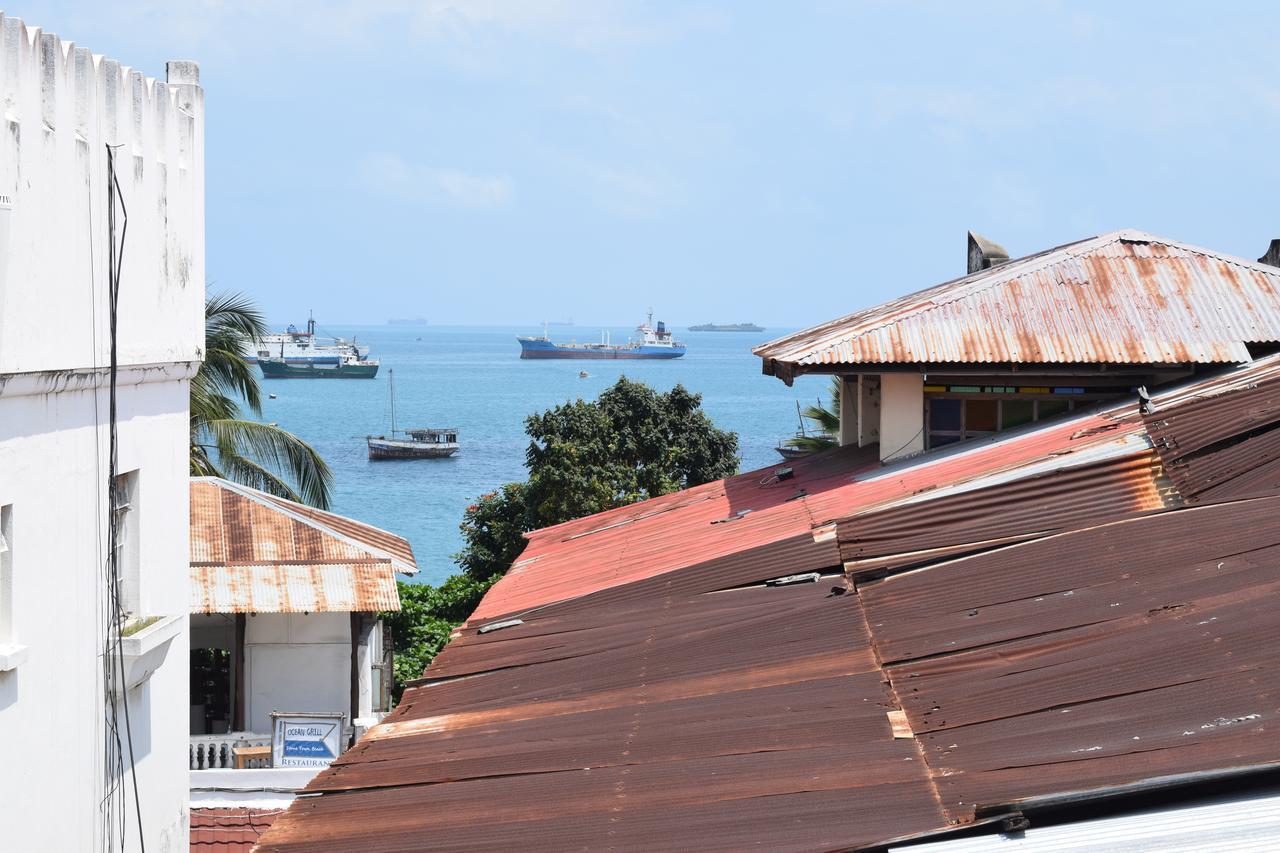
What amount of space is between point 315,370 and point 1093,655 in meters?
195

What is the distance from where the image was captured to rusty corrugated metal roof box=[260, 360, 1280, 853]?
4871 mm

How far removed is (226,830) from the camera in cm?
1406

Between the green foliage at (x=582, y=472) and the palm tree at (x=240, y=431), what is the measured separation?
347 cm

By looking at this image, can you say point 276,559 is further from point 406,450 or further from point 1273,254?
point 406,450

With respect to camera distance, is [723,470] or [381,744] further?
[723,470]

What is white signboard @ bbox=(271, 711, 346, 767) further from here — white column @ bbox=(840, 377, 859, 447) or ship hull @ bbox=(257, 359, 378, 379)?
ship hull @ bbox=(257, 359, 378, 379)

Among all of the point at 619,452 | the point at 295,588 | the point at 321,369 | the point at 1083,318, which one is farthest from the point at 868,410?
the point at 321,369

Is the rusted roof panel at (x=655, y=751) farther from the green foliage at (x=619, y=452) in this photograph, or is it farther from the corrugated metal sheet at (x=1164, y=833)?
the green foliage at (x=619, y=452)

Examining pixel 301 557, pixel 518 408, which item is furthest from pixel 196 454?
pixel 518 408

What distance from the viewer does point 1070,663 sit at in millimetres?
5512

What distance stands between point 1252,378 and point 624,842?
702 cm

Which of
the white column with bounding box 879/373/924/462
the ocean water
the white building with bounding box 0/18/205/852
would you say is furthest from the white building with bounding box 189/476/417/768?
the ocean water

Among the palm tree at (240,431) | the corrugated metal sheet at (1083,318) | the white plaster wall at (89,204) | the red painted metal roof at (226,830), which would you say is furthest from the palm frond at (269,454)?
the white plaster wall at (89,204)

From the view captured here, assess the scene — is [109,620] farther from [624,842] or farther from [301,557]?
[301,557]
